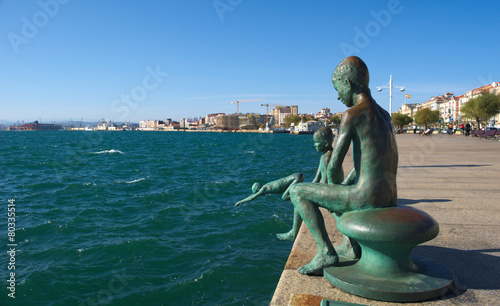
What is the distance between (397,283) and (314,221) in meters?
0.85

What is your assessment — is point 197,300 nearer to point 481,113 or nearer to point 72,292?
point 72,292

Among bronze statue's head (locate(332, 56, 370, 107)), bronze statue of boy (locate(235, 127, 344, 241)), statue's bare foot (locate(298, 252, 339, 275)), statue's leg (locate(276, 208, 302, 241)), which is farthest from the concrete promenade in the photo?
bronze statue's head (locate(332, 56, 370, 107))

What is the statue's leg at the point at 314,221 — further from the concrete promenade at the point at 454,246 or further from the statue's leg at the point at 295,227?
the statue's leg at the point at 295,227

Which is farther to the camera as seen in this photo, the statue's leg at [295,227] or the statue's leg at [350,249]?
the statue's leg at [295,227]

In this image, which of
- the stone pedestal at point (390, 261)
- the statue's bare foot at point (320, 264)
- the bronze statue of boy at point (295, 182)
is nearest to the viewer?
the stone pedestal at point (390, 261)

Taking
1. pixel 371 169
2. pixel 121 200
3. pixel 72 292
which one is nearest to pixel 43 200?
pixel 121 200

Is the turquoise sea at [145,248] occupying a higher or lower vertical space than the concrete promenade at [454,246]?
lower

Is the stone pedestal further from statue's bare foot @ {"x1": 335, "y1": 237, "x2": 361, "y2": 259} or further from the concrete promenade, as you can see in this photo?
statue's bare foot @ {"x1": 335, "y1": 237, "x2": 361, "y2": 259}

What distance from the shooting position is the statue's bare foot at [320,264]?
3.50 meters

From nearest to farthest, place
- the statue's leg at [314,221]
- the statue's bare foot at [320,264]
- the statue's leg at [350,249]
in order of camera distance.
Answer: the statue's leg at [314,221] < the statue's bare foot at [320,264] < the statue's leg at [350,249]

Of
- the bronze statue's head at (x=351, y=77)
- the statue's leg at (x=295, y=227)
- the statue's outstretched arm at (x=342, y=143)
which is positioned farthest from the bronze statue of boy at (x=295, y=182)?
the bronze statue's head at (x=351, y=77)

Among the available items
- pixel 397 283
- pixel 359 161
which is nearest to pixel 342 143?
pixel 359 161

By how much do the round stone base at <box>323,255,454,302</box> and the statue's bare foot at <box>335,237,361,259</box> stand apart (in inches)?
12.4

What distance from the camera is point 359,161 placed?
3.28 meters
